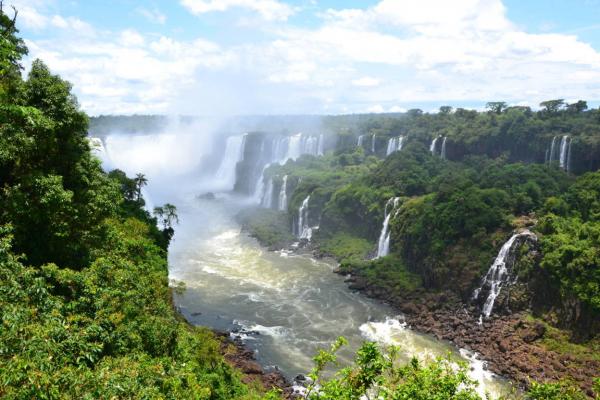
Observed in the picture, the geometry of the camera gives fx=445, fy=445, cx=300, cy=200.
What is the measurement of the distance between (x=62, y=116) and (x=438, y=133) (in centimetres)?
7532

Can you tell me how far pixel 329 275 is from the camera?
49656 mm

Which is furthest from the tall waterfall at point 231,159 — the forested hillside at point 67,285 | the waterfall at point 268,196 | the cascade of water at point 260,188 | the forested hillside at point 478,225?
the forested hillside at point 67,285

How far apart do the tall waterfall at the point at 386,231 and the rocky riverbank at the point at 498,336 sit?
8596mm

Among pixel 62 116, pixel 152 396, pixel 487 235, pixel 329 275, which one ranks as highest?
pixel 62 116

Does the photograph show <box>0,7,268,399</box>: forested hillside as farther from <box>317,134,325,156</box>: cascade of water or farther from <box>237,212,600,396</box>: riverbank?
<box>317,134,325,156</box>: cascade of water

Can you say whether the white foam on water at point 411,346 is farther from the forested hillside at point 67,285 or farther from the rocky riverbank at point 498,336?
the forested hillside at point 67,285

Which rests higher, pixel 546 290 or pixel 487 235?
pixel 487 235

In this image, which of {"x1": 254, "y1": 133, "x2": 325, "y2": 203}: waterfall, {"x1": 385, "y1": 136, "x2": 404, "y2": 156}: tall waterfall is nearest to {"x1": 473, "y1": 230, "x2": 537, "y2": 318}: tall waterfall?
{"x1": 385, "y1": 136, "x2": 404, "y2": 156}: tall waterfall

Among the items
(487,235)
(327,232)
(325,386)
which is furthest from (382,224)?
(325,386)

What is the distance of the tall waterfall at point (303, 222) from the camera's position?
214ft

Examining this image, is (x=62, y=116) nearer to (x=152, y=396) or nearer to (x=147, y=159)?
(x=152, y=396)

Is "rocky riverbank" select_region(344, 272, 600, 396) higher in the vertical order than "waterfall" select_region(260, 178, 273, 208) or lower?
lower

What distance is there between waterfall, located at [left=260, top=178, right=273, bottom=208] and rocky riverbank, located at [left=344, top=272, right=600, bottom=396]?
41.0 m

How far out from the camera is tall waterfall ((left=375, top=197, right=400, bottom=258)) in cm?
5209
